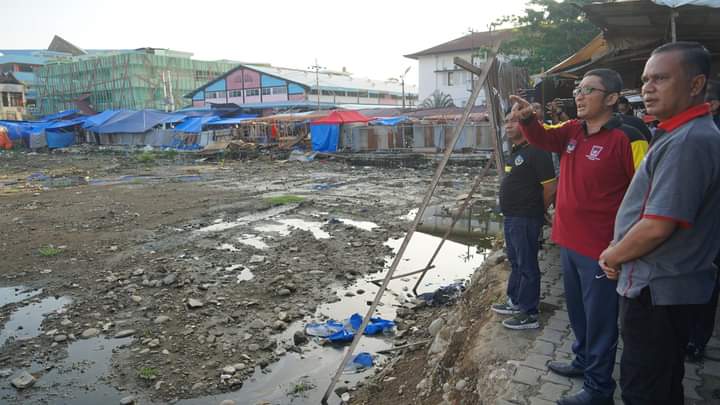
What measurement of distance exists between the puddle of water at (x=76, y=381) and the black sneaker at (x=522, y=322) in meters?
3.12

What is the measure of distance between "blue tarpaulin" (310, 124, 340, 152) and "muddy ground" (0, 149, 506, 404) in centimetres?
1309

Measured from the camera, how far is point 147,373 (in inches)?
161

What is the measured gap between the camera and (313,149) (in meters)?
27.2

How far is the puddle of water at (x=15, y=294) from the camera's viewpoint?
19.5 ft

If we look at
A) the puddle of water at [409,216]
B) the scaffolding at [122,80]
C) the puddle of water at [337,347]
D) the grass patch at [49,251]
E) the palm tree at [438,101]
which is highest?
the scaffolding at [122,80]

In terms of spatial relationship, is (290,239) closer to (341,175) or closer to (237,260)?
(237,260)

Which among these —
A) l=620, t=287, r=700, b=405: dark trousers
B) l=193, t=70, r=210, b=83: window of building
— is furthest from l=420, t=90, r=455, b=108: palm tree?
l=620, t=287, r=700, b=405: dark trousers

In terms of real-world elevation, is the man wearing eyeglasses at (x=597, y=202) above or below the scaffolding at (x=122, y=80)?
below

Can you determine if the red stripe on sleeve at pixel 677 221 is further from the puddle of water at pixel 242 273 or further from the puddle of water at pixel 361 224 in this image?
the puddle of water at pixel 361 224

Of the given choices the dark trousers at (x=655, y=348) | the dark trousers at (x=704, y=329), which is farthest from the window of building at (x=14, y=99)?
the dark trousers at (x=655, y=348)

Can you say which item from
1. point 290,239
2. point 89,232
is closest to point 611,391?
point 290,239

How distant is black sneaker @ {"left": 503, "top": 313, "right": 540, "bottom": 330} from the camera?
132 inches

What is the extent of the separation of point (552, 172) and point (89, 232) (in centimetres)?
897

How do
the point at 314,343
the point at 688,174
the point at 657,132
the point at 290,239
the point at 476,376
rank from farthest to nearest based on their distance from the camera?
the point at 290,239, the point at 314,343, the point at 476,376, the point at 657,132, the point at 688,174
